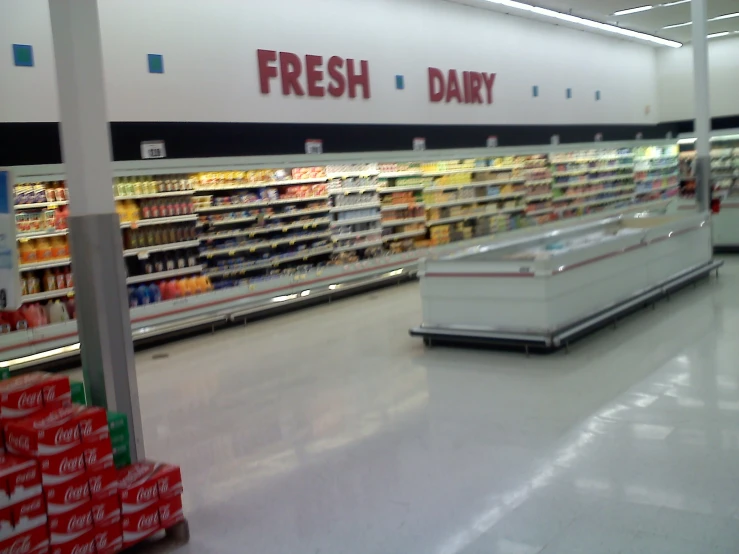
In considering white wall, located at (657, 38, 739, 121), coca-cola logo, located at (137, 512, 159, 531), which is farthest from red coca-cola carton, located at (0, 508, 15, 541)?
white wall, located at (657, 38, 739, 121)

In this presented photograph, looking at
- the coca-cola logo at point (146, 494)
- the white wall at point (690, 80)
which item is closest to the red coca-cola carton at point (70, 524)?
the coca-cola logo at point (146, 494)

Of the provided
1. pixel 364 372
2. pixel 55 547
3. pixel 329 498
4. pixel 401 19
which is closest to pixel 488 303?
pixel 364 372

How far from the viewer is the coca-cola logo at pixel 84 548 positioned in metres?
3.33

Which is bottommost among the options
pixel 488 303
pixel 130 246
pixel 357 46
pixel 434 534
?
pixel 434 534

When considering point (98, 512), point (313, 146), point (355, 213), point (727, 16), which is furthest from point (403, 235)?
point (98, 512)

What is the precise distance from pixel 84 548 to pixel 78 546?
3cm

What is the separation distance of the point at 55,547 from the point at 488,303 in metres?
4.63

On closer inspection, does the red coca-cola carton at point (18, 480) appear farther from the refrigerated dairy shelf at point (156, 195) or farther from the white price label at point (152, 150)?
the refrigerated dairy shelf at point (156, 195)

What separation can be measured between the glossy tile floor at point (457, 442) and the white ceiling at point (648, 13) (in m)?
7.52

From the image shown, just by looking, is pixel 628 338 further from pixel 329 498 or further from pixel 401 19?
pixel 401 19

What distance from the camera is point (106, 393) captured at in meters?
3.83

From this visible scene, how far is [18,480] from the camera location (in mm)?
3182

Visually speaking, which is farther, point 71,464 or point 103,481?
point 103,481

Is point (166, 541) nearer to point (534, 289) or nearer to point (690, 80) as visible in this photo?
point (534, 289)
